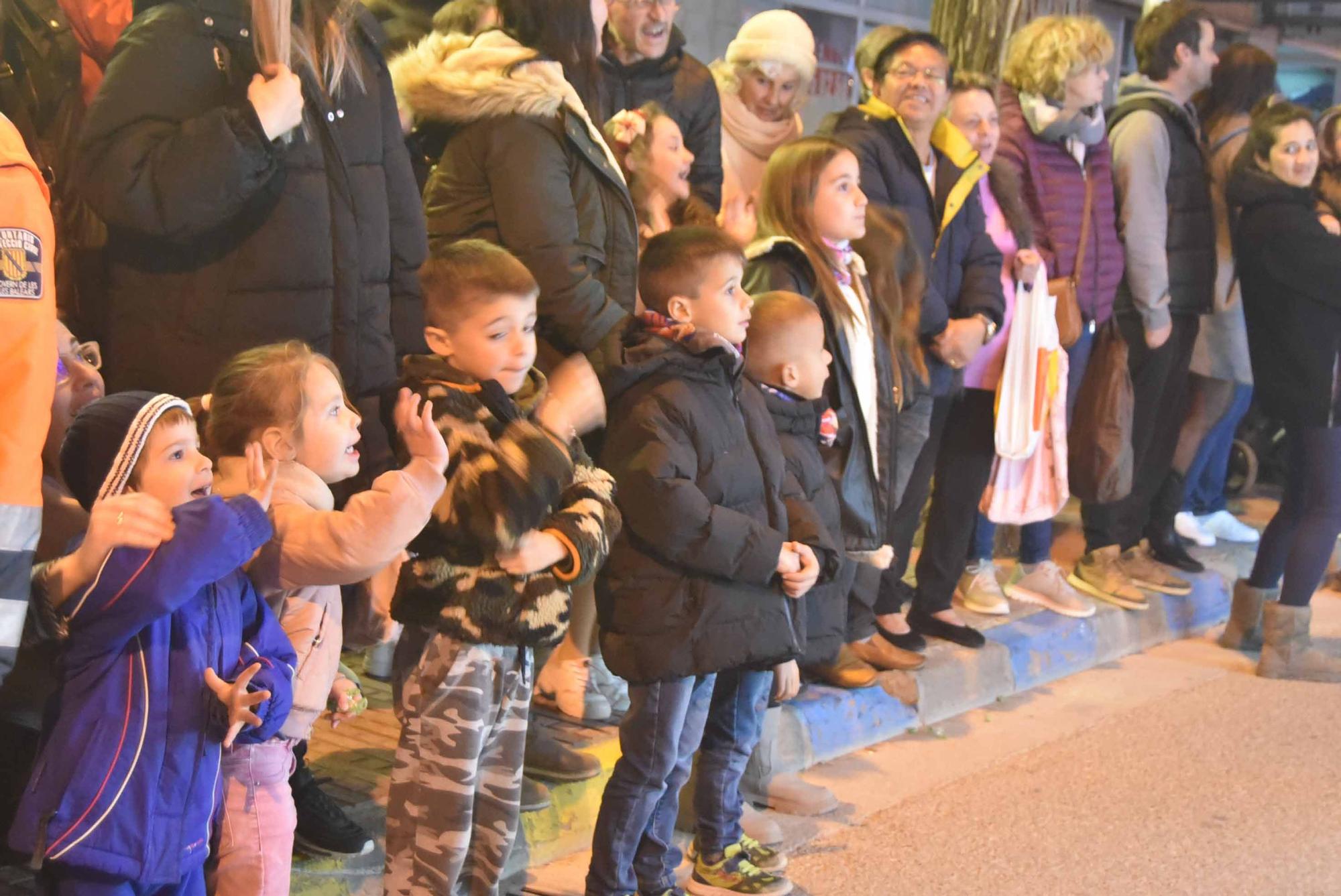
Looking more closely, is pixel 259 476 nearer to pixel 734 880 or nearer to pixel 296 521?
pixel 296 521

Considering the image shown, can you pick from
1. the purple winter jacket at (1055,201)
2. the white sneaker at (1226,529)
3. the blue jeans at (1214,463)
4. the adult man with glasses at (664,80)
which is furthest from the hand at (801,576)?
the white sneaker at (1226,529)

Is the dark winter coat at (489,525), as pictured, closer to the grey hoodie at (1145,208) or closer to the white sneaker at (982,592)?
the white sneaker at (982,592)

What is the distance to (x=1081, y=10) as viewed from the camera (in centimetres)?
798

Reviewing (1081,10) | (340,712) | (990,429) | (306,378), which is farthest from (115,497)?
(1081,10)

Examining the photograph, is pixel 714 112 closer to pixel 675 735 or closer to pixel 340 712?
pixel 675 735

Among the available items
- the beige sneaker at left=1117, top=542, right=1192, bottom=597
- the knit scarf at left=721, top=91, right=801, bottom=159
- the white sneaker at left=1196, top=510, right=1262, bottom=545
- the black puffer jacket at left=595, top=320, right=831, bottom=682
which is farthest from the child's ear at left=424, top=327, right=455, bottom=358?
the white sneaker at left=1196, top=510, right=1262, bottom=545

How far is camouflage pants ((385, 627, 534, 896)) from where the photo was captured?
10.7 feet

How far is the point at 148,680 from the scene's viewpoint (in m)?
2.70

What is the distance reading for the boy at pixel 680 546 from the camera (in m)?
3.71

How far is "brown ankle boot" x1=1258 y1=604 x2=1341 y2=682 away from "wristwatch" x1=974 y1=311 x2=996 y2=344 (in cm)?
185

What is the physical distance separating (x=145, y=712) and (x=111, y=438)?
470 mm

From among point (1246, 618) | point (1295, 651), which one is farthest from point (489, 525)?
point (1246, 618)

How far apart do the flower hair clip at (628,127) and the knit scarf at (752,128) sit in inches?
43.7

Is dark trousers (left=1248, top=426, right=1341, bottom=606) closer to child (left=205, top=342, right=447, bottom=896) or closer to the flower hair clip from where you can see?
the flower hair clip
